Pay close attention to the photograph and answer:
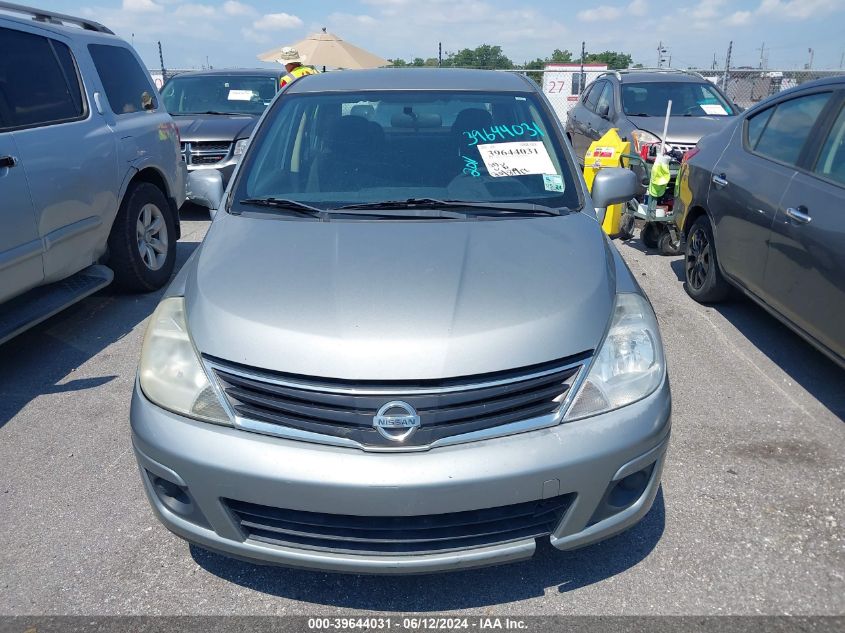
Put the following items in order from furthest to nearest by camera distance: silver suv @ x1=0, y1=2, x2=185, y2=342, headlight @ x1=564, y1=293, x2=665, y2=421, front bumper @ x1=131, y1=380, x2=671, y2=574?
silver suv @ x1=0, y1=2, x2=185, y2=342
headlight @ x1=564, y1=293, x2=665, y2=421
front bumper @ x1=131, y1=380, x2=671, y2=574

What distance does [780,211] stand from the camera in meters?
3.78

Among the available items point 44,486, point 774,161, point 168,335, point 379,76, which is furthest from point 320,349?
point 774,161

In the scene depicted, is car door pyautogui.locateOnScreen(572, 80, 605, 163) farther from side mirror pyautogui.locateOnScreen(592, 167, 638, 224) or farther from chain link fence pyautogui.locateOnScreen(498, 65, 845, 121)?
side mirror pyautogui.locateOnScreen(592, 167, 638, 224)

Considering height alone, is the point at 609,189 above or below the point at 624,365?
above

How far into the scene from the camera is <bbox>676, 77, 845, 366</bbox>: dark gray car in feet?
11.0

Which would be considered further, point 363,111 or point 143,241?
point 143,241

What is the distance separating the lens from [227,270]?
2.38 m

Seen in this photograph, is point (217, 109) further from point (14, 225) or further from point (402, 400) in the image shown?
point (402, 400)

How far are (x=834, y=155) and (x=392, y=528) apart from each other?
3.21m

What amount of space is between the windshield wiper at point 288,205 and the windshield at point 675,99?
7.18m

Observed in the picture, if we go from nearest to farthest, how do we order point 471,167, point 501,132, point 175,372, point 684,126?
point 175,372
point 471,167
point 501,132
point 684,126

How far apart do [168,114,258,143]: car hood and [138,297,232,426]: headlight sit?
6.17 meters

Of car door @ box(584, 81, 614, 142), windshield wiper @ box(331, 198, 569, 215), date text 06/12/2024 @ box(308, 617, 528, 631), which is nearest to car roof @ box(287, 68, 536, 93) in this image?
windshield wiper @ box(331, 198, 569, 215)

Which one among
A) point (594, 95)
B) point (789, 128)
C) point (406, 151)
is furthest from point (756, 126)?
point (594, 95)
